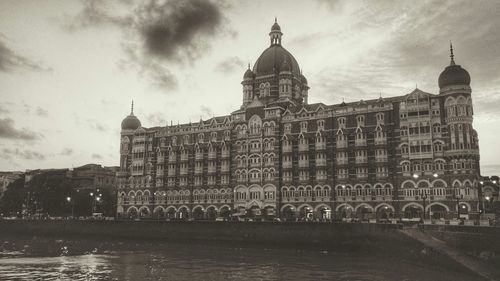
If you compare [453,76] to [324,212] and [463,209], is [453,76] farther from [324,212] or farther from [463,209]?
[324,212]

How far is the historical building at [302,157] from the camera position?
257 ft

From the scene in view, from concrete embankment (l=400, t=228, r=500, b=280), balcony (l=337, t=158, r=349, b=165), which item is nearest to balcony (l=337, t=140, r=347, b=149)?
balcony (l=337, t=158, r=349, b=165)

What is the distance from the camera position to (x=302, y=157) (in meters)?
91.6

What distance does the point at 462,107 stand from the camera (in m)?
77.6

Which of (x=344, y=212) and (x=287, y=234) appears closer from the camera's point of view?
(x=287, y=234)

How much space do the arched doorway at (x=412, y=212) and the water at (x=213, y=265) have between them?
21136 mm

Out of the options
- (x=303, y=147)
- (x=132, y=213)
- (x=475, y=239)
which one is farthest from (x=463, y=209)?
(x=132, y=213)

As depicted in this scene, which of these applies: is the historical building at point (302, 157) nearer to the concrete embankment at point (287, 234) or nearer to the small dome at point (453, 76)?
the small dome at point (453, 76)

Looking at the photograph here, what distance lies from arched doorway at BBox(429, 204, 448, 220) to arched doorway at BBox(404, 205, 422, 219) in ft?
6.41

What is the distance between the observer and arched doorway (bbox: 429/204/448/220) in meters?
77.4

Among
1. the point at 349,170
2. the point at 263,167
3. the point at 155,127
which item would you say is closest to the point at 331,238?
the point at 349,170

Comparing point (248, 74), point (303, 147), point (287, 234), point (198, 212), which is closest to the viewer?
point (287, 234)

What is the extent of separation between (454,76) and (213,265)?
52376 mm

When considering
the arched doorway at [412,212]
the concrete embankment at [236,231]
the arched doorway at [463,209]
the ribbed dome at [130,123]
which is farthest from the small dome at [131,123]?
the arched doorway at [463,209]
